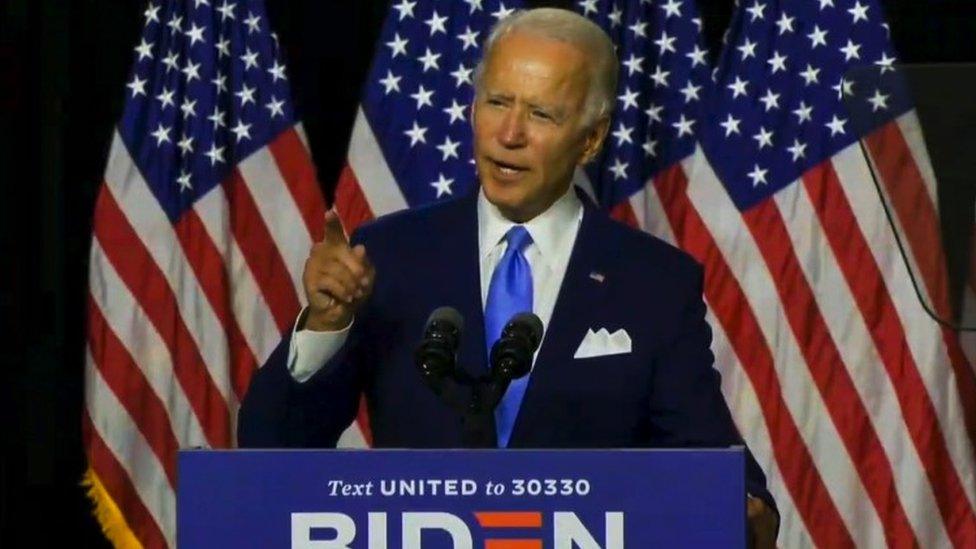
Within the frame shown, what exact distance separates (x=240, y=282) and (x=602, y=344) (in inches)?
79.6

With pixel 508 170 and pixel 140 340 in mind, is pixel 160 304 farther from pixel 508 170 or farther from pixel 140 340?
pixel 508 170

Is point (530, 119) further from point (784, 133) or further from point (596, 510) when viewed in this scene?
point (784, 133)

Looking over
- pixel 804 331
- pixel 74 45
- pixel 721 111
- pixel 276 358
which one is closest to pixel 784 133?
pixel 721 111

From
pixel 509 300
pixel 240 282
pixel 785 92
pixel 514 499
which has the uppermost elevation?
pixel 785 92

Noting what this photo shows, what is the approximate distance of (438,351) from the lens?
2.00 meters

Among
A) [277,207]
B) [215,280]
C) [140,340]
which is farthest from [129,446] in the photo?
[277,207]

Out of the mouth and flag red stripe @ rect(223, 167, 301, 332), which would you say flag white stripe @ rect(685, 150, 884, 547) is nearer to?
flag red stripe @ rect(223, 167, 301, 332)

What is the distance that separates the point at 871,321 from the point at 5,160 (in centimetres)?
209

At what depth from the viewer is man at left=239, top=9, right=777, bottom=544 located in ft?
8.05

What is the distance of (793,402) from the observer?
423 centimetres

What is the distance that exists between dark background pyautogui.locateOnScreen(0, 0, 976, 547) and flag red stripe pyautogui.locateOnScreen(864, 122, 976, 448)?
2281 mm

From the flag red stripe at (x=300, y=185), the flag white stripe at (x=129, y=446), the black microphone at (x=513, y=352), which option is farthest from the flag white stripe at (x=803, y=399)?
the black microphone at (x=513, y=352)

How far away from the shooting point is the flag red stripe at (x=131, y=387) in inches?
170

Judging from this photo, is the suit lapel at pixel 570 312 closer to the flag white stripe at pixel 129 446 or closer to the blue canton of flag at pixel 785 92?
the blue canton of flag at pixel 785 92
